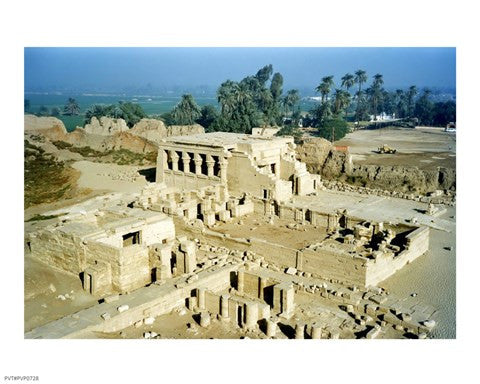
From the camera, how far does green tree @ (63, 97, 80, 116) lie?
61594 mm

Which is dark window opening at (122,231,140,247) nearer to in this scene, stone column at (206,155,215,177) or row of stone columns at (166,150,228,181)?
row of stone columns at (166,150,228,181)

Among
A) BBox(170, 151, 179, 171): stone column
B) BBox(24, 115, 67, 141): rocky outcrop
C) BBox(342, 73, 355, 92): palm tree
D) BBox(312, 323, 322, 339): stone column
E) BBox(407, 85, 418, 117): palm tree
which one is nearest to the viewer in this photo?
BBox(312, 323, 322, 339): stone column

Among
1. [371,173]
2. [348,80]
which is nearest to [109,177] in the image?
[371,173]

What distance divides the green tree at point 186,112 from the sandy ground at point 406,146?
1950 centimetres

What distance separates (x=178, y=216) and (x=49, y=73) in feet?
29.4

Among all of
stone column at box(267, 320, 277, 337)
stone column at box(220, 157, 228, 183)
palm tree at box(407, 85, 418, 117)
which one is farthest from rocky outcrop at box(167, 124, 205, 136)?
stone column at box(267, 320, 277, 337)

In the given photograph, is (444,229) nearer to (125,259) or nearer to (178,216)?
(178,216)

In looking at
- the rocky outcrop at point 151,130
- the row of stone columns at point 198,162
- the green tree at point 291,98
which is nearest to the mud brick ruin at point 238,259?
the row of stone columns at point 198,162

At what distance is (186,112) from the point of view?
212 feet

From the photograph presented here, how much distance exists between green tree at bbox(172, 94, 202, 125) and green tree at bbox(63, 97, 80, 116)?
41.0ft

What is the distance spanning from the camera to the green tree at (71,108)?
61.6 m

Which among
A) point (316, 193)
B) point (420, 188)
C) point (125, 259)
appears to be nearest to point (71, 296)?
point (125, 259)

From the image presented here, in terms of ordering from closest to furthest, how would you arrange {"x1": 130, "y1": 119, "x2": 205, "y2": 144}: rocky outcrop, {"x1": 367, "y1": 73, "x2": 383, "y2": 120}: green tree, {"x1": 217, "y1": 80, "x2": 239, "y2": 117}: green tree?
{"x1": 130, "y1": 119, "x2": 205, "y2": 144}: rocky outcrop
{"x1": 217, "y1": 80, "x2": 239, "y2": 117}: green tree
{"x1": 367, "y1": 73, "x2": 383, "y2": 120}: green tree

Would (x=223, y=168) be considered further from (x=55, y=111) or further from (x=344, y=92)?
(x=344, y=92)
